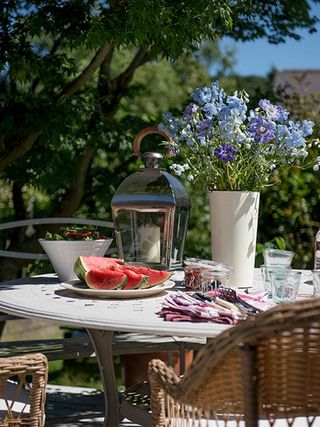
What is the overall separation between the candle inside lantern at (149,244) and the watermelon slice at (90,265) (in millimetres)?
224

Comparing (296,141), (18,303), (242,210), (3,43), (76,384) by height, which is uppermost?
(3,43)

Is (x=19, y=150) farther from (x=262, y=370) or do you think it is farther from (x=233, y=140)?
(x=262, y=370)

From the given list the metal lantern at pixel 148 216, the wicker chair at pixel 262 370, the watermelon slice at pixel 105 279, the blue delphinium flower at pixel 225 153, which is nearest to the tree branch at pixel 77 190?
the metal lantern at pixel 148 216

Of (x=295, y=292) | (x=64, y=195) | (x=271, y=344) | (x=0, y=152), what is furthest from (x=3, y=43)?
(x=271, y=344)

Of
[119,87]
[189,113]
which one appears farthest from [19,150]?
[189,113]

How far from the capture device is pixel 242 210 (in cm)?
286

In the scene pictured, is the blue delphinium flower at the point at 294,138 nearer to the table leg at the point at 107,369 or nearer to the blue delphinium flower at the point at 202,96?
the blue delphinium flower at the point at 202,96

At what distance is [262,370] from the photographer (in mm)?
1674

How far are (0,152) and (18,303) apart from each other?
2.74 metres

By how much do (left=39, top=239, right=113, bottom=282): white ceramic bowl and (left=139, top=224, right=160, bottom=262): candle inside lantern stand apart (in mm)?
167

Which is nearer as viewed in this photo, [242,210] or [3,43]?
[242,210]

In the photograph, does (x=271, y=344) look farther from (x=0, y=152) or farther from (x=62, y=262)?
(x=0, y=152)

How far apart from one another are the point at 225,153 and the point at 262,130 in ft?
0.51

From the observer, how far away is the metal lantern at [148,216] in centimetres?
299
